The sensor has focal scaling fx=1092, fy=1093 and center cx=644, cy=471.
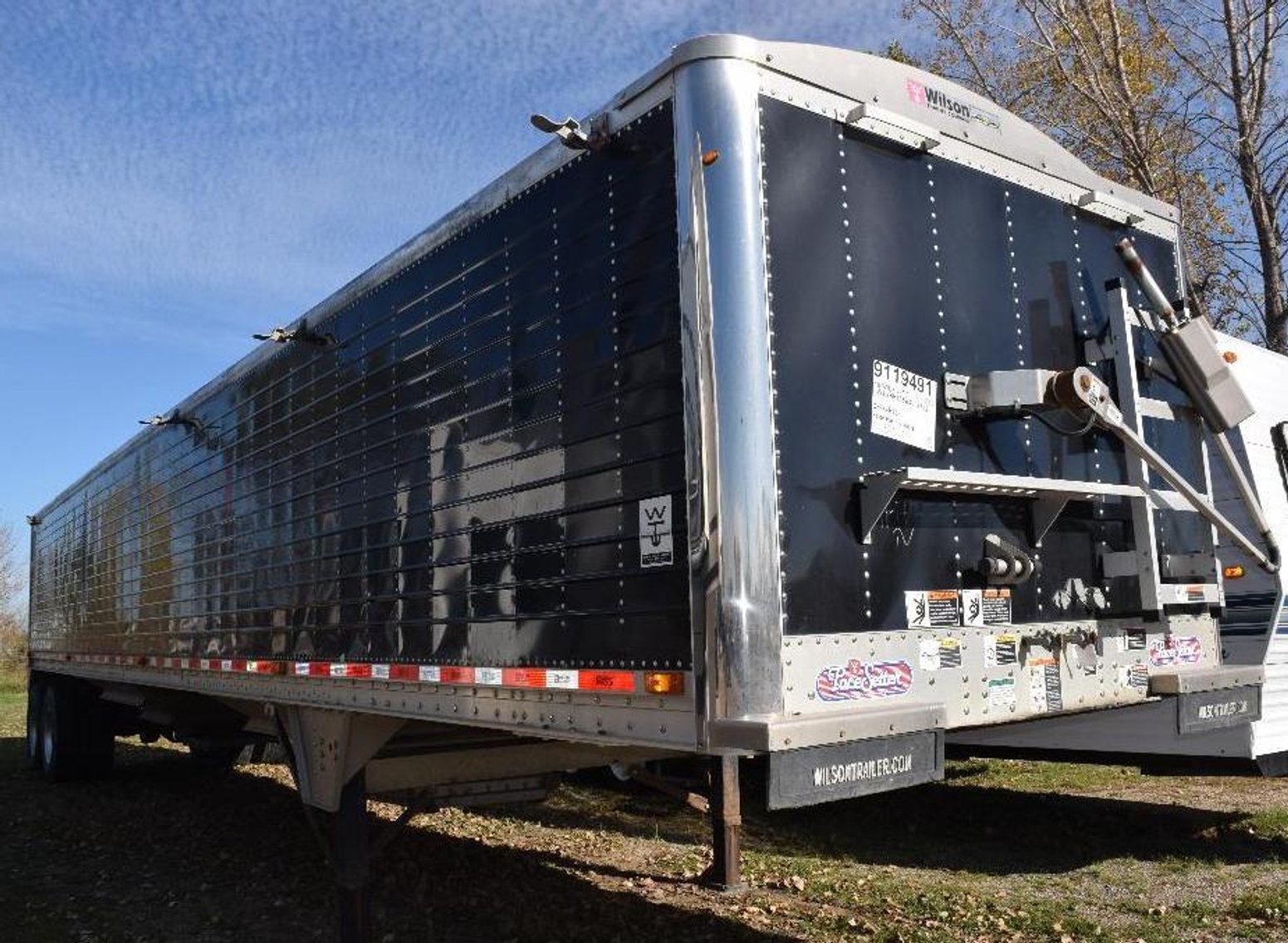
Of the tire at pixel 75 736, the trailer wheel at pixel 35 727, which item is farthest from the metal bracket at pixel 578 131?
the trailer wheel at pixel 35 727

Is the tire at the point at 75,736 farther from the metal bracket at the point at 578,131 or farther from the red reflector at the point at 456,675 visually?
the metal bracket at the point at 578,131

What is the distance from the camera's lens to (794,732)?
3037mm

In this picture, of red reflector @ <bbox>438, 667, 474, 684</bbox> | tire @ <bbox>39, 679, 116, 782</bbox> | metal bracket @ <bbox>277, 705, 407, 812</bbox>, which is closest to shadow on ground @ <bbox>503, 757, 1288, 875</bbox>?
metal bracket @ <bbox>277, 705, 407, 812</bbox>

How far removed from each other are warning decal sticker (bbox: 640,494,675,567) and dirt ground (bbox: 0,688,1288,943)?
3022 millimetres

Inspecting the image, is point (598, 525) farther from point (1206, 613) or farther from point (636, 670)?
point (1206, 613)

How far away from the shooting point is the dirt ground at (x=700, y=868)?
5766mm

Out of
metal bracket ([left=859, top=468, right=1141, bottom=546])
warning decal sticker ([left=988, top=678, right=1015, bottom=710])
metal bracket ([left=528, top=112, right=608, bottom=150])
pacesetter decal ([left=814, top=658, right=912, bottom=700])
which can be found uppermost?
metal bracket ([left=528, top=112, right=608, bottom=150])

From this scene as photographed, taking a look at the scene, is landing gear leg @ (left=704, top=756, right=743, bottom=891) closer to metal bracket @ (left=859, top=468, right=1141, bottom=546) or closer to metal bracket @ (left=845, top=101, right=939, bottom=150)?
metal bracket @ (left=859, top=468, right=1141, bottom=546)

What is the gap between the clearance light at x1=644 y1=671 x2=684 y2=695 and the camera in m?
3.23

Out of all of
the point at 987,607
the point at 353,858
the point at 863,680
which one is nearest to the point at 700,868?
the point at 353,858

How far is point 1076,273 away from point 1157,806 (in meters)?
5.33

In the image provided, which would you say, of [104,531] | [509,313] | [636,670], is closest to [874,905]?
[636,670]

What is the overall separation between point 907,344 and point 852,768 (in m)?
1.48

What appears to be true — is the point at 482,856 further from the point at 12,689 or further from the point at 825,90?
the point at 12,689
